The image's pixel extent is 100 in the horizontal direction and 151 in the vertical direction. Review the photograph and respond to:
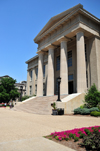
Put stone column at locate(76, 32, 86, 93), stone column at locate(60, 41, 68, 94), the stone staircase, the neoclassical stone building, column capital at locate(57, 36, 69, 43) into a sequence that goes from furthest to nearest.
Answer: column capital at locate(57, 36, 69, 43) → stone column at locate(60, 41, 68, 94) → the neoclassical stone building → stone column at locate(76, 32, 86, 93) → the stone staircase

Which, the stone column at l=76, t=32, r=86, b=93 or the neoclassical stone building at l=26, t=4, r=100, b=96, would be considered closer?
the stone column at l=76, t=32, r=86, b=93

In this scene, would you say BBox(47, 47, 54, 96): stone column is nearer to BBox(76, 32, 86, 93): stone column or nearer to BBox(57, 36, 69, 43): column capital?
BBox(57, 36, 69, 43): column capital

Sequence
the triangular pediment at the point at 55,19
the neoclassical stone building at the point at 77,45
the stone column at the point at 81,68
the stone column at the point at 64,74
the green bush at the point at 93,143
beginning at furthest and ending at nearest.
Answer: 1. the triangular pediment at the point at 55,19
2. the stone column at the point at 64,74
3. the neoclassical stone building at the point at 77,45
4. the stone column at the point at 81,68
5. the green bush at the point at 93,143

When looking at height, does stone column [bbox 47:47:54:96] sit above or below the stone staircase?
above

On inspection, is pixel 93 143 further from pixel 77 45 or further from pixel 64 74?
pixel 64 74

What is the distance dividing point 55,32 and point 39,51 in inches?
275

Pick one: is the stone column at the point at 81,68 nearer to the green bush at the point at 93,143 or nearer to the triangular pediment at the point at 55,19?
the triangular pediment at the point at 55,19

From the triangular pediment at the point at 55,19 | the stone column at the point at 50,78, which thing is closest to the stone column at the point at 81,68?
the triangular pediment at the point at 55,19

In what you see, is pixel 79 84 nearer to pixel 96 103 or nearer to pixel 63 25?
pixel 96 103

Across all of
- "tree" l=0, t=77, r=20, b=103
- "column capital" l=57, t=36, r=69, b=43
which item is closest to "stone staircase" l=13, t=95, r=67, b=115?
"column capital" l=57, t=36, r=69, b=43

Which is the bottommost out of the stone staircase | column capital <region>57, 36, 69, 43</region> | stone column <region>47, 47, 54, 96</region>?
the stone staircase

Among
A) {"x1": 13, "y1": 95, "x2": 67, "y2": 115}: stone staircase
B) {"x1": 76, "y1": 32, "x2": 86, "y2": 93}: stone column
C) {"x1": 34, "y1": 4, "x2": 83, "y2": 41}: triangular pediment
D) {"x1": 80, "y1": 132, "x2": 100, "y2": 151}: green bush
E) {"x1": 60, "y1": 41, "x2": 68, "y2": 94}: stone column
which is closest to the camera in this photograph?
{"x1": 80, "y1": 132, "x2": 100, "y2": 151}: green bush

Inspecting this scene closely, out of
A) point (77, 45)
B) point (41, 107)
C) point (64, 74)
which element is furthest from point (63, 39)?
point (41, 107)

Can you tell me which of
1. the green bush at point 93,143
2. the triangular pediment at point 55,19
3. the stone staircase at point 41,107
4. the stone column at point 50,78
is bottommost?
the stone staircase at point 41,107
